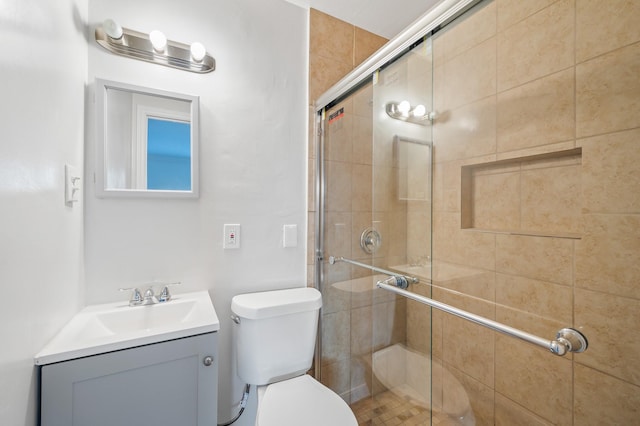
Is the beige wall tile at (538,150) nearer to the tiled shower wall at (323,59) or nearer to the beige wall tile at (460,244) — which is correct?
the beige wall tile at (460,244)

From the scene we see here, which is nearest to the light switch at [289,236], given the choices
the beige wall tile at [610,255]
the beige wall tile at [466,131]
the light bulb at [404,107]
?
the light bulb at [404,107]

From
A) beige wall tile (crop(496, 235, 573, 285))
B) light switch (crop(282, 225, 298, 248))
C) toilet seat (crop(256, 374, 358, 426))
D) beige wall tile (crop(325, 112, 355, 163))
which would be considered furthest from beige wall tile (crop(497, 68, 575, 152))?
toilet seat (crop(256, 374, 358, 426))

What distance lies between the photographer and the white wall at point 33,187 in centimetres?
63

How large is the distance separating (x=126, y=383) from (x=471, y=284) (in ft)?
4.80

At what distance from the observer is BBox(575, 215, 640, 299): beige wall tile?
2.98 ft

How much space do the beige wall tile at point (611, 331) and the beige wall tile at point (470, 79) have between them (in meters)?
1.02

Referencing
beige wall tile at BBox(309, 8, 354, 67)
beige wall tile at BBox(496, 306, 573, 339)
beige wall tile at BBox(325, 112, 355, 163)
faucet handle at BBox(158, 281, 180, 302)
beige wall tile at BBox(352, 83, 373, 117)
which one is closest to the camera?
beige wall tile at BBox(496, 306, 573, 339)

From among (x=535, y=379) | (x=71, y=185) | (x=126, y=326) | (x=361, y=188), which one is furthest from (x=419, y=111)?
(x=126, y=326)

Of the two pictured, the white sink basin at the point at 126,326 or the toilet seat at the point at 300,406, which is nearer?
the white sink basin at the point at 126,326

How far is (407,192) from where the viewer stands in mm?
1202

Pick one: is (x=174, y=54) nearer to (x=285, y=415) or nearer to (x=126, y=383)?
(x=126, y=383)

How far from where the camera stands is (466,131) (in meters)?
1.49

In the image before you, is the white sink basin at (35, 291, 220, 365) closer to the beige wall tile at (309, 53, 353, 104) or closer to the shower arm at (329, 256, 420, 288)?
the shower arm at (329, 256, 420, 288)

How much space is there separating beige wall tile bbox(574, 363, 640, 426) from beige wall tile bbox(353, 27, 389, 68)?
194 centimetres
